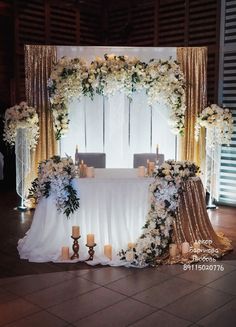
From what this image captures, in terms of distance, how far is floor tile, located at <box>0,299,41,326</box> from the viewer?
3.08m

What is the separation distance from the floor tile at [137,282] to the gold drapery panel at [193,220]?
0.72 m

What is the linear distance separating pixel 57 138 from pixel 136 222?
2.85 meters

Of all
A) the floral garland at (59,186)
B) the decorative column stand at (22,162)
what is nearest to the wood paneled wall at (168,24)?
the decorative column stand at (22,162)

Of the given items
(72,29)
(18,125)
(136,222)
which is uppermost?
(72,29)

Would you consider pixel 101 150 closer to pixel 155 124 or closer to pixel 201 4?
pixel 155 124

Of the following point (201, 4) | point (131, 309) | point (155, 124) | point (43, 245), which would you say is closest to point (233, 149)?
point (155, 124)

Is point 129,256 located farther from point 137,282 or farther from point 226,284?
point 226,284

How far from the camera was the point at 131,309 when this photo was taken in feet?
10.6

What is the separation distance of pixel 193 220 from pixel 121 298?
1.62m

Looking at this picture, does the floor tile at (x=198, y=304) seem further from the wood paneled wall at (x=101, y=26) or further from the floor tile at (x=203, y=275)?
the wood paneled wall at (x=101, y=26)

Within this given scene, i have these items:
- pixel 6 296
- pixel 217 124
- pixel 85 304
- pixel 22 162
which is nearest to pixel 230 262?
pixel 85 304

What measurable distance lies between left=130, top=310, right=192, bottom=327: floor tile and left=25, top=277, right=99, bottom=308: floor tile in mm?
712

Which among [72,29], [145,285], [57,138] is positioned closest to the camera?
[145,285]

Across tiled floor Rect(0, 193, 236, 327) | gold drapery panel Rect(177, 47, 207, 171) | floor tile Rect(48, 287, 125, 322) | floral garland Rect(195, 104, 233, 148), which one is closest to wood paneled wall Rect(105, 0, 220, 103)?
gold drapery panel Rect(177, 47, 207, 171)
